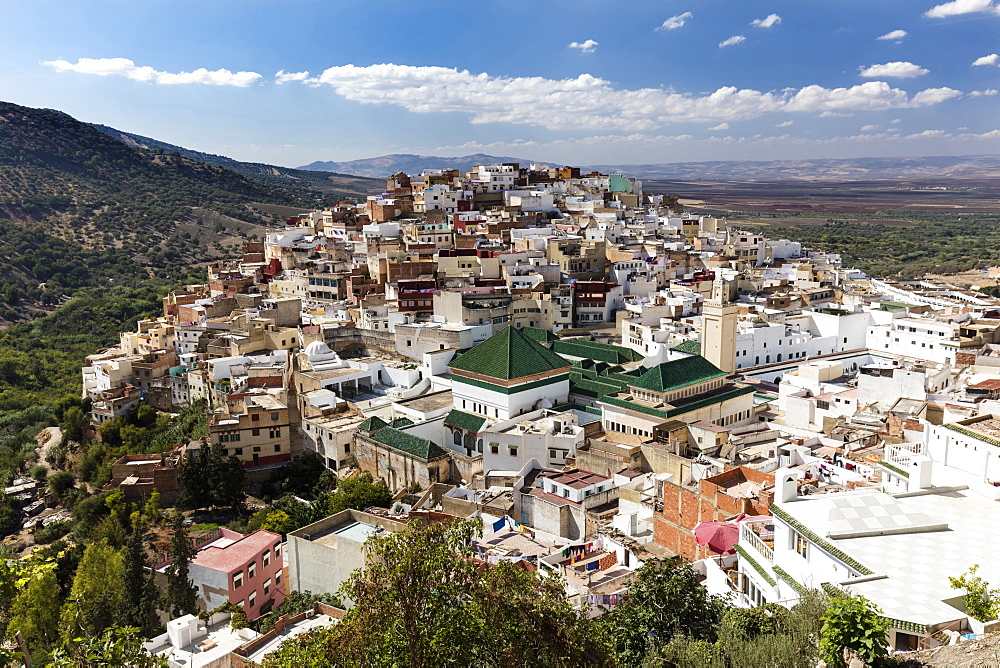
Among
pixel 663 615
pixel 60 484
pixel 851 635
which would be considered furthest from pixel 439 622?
pixel 60 484

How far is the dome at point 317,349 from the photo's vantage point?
27.3m

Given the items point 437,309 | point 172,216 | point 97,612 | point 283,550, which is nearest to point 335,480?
point 283,550

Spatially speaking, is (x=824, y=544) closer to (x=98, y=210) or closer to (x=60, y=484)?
(x=60, y=484)

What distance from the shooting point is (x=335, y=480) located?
22344 mm

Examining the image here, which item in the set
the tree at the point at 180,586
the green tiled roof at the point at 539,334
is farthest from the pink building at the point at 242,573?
the green tiled roof at the point at 539,334

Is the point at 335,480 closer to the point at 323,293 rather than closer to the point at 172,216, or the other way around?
the point at 323,293

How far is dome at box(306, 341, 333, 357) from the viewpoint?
1073 inches

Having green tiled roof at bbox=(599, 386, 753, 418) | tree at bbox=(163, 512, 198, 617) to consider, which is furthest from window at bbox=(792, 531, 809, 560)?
tree at bbox=(163, 512, 198, 617)

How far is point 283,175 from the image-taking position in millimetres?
149625

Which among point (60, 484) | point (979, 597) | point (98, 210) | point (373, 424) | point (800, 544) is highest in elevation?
point (98, 210)

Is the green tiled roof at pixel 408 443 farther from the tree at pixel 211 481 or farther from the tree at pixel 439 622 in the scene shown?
the tree at pixel 439 622

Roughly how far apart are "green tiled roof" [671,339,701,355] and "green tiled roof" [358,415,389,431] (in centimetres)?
998

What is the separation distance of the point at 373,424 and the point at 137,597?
780 cm

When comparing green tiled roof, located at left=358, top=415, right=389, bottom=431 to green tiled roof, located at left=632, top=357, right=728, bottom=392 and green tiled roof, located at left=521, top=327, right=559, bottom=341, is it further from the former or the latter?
green tiled roof, located at left=521, top=327, right=559, bottom=341
